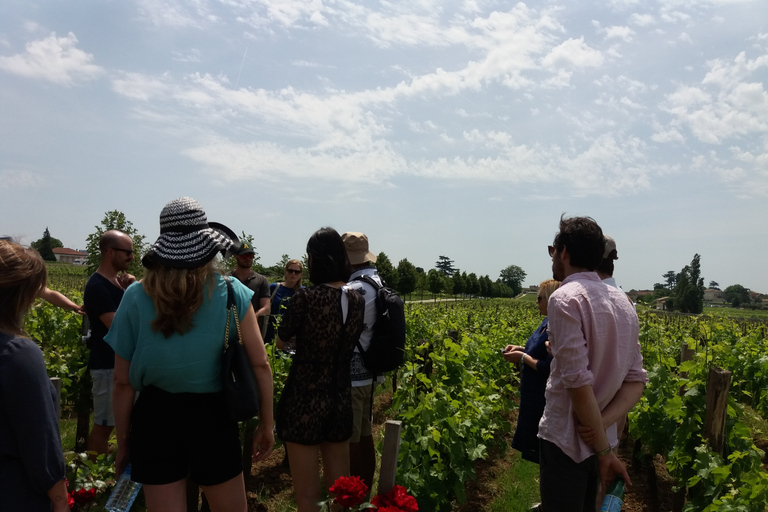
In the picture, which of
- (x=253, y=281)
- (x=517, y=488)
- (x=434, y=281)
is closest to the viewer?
(x=517, y=488)

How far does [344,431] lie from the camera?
265 centimetres

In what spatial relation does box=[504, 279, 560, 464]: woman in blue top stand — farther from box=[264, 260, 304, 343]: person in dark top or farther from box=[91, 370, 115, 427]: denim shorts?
box=[264, 260, 304, 343]: person in dark top

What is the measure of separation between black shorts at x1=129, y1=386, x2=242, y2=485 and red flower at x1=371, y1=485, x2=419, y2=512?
608 mm

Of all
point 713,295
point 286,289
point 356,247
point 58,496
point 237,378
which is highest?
point 713,295

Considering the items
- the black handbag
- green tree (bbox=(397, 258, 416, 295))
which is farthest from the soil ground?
green tree (bbox=(397, 258, 416, 295))

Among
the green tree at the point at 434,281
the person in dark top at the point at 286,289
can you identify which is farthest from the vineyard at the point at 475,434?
the green tree at the point at 434,281

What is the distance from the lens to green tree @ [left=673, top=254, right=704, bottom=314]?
7387 centimetres

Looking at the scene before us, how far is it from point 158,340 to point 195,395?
252 millimetres

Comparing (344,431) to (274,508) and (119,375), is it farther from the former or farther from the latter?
(274,508)

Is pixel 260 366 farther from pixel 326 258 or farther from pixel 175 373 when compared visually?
pixel 326 258

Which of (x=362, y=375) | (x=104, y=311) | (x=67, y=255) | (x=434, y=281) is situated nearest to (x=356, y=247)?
(x=362, y=375)

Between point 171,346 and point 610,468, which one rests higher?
point 171,346

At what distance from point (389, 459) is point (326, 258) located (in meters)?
1.02

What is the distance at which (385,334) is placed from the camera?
310cm
